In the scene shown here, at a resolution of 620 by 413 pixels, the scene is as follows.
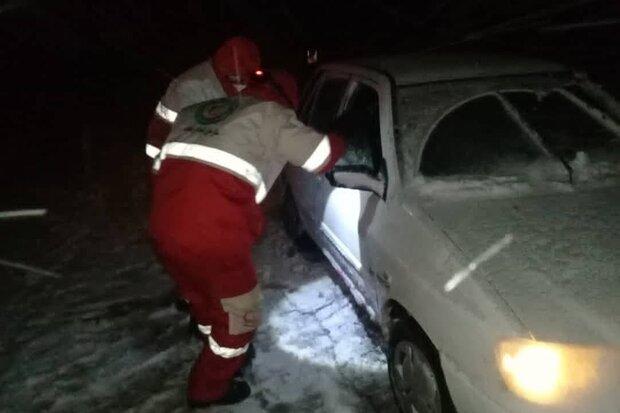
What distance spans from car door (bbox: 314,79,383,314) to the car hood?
1.59ft

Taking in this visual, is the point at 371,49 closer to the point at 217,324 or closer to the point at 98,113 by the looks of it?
the point at 98,113

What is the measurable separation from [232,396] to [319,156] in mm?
1339

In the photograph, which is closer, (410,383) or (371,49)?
(410,383)

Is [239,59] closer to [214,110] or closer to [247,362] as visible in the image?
[214,110]

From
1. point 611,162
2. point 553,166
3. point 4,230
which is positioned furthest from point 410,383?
point 4,230

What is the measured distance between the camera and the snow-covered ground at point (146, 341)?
3.20 meters

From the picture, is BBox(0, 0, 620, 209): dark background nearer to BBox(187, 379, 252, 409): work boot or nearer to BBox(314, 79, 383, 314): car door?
BBox(314, 79, 383, 314): car door


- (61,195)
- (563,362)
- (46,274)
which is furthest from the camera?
(61,195)

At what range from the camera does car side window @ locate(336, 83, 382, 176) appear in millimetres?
3140

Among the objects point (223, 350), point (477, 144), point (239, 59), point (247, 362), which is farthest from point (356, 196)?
point (247, 362)

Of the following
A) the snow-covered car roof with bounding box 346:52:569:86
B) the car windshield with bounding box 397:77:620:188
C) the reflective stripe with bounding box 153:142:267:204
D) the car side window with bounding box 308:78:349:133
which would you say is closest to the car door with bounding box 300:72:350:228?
the car side window with bounding box 308:78:349:133

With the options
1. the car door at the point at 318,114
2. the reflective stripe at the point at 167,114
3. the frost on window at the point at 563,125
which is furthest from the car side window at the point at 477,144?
the reflective stripe at the point at 167,114

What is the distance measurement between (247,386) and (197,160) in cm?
129

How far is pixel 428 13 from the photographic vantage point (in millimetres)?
13898
